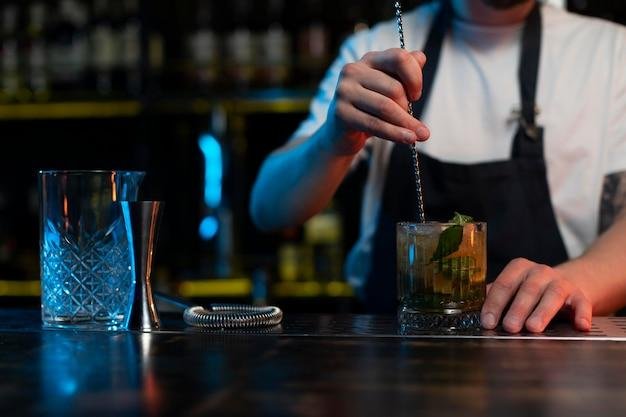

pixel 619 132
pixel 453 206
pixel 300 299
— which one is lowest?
pixel 300 299

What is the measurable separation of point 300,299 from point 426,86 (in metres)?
1.39

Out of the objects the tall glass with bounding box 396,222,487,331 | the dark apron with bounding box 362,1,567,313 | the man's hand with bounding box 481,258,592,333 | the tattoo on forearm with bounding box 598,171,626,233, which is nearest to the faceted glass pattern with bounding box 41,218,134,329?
the tall glass with bounding box 396,222,487,331

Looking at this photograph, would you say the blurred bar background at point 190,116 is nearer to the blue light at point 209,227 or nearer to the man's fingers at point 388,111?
the blue light at point 209,227

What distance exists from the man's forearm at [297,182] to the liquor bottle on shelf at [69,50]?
172cm

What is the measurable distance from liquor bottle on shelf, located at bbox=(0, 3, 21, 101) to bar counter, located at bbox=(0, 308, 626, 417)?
2494mm

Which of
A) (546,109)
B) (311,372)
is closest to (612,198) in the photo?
(546,109)

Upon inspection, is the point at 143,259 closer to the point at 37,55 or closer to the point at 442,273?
the point at 442,273

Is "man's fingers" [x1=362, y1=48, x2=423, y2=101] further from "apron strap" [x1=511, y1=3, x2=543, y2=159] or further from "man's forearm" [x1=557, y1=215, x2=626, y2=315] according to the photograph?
"apron strap" [x1=511, y1=3, x2=543, y2=159]

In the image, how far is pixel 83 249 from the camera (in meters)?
1.21

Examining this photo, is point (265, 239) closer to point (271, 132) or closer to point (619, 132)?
point (271, 132)

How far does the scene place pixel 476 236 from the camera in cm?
117

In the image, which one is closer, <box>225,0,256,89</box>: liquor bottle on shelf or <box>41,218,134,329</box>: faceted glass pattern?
<box>41,218,134,329</box>: faceted glass pattern

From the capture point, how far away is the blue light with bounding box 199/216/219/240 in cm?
344

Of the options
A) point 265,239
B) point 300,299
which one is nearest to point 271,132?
point 265,239
